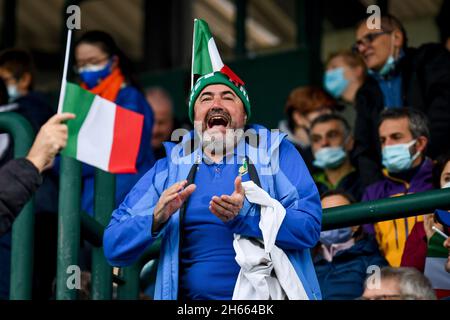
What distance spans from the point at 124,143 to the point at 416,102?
227 cm

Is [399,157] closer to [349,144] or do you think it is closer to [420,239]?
[420,239]

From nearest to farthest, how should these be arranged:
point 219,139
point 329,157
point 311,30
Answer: point 219,139, point 329,157, point 311,30

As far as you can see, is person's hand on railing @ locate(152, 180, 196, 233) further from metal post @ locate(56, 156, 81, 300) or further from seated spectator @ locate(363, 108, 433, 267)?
seated spectator @ locate(363, 108, 433, 267)

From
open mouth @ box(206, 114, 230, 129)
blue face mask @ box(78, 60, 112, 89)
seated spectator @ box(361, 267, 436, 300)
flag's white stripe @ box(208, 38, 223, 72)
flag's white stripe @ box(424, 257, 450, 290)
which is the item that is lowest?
seated spectator @ box(361, 267, 436, 300)

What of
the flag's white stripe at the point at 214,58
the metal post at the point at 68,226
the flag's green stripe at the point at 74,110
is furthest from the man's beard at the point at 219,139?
the metal post at the point at 68,226

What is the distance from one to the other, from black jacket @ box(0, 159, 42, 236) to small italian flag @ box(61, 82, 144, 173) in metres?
1.19

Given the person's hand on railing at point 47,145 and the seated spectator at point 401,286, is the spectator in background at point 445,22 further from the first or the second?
the person's hand on railing at point 47,145

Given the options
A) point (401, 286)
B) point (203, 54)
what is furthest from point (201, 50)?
point (401, 286)

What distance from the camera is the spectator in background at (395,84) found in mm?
7312

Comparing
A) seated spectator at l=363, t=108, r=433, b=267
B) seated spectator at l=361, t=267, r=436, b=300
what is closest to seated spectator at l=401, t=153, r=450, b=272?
seated spectator at l=363, t=108, r=433, b=267

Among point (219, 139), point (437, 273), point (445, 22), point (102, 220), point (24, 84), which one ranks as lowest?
point (437, 273)

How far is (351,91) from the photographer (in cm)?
848

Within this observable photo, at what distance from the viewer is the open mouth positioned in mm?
5562
